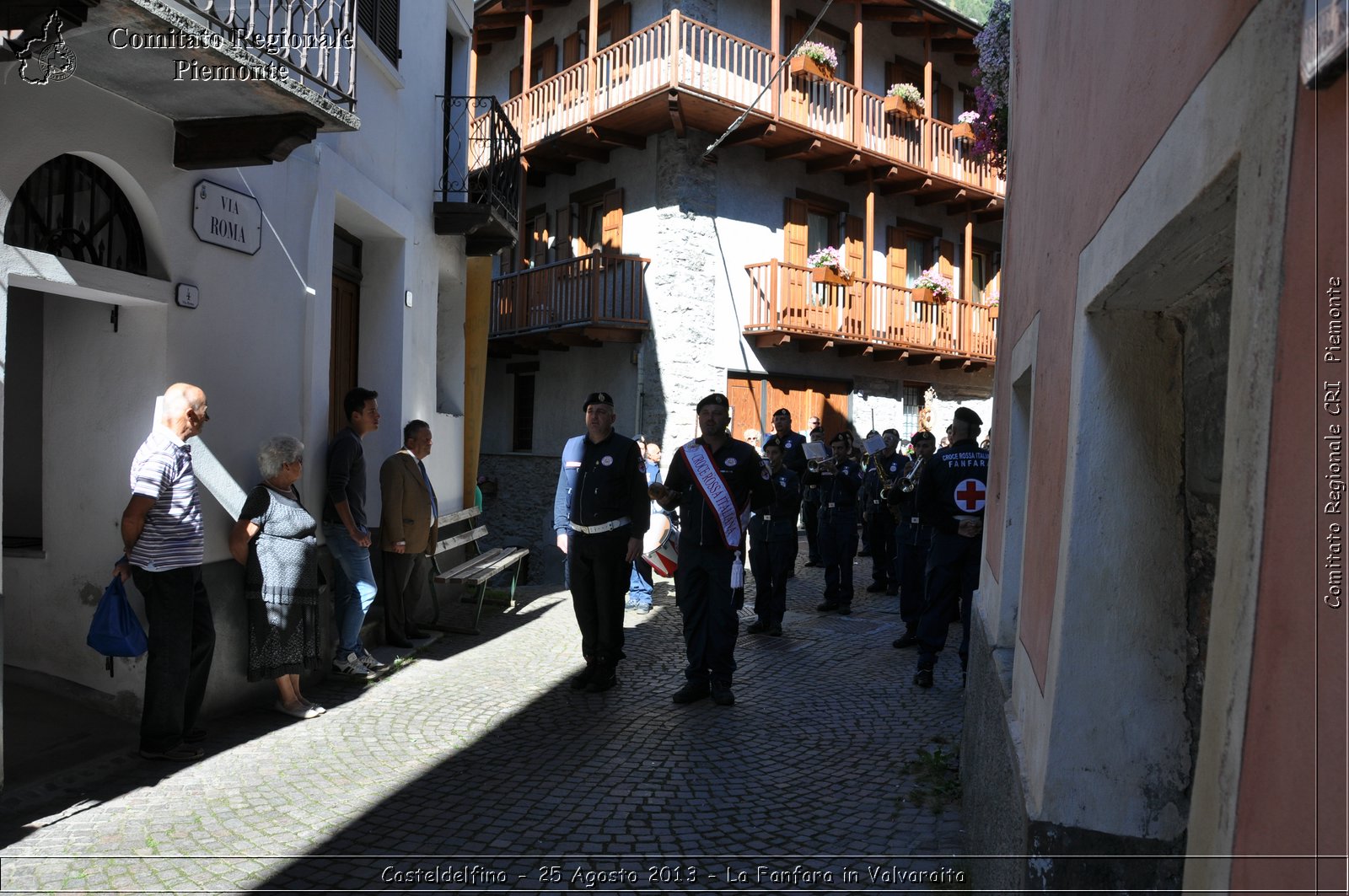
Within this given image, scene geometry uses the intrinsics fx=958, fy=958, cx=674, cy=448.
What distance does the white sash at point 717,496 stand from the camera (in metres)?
6.45

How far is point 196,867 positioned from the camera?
12.5 ft

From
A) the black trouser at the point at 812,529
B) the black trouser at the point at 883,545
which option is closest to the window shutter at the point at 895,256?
the black trouser at the point at 812,529

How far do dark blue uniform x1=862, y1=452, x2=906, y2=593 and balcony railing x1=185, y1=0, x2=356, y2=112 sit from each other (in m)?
7.43

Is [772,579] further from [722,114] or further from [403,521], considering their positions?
[722,114]

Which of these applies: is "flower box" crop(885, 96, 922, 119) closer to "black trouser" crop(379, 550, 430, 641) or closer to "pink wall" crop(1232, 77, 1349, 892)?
"black trouser" crop(379, 550, 430, 641)

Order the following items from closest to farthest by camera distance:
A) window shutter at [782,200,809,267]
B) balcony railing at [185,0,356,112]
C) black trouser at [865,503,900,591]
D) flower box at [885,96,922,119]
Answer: balcony railing at [185,0,356,112], black trouser at [865,503,900,591], window shutter at [782,200,809,267], flower box at [885,96,922,119]

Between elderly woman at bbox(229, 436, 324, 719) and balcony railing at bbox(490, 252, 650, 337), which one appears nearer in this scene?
elderly woman at bbox(229, 436, 324, 719)

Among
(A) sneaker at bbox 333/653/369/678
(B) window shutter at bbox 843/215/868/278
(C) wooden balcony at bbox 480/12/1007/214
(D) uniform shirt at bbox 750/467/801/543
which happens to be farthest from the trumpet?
(B) window shutter at bbox 843/215/868/278

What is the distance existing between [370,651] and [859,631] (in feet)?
14.6

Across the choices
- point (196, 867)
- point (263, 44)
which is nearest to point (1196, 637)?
point (196, 867)

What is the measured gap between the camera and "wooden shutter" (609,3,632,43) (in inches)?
709

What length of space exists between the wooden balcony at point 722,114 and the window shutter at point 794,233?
2.81ft

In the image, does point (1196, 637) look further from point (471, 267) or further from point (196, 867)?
point (471, 267)

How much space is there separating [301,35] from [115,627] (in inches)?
141
